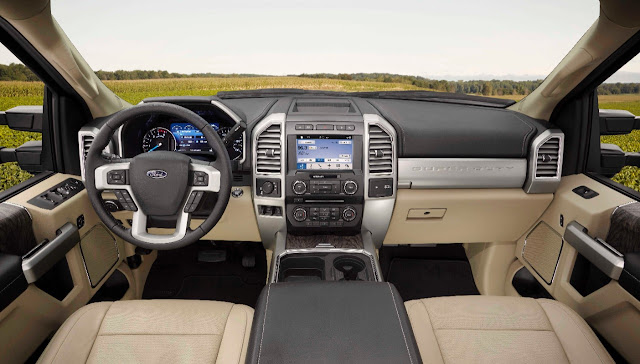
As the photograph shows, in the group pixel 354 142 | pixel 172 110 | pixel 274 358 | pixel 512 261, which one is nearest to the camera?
pixel 274 358

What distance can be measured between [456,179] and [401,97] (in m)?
1.01

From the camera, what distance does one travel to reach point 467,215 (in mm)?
2756

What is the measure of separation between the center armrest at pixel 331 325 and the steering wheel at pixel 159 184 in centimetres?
54

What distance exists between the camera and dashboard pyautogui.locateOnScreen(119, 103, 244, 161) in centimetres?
242

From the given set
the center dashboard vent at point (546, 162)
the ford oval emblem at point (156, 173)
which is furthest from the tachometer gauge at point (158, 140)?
the center dashboard vent at point (546, 162)

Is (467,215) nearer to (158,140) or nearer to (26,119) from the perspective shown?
(158,140)

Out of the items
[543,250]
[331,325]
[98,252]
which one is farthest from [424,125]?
[98,252]

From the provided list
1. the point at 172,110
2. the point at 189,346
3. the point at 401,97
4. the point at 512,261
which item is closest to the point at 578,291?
the point at 512,261

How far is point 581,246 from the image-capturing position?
2188mm

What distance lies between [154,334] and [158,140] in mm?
1349

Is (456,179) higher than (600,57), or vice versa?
(600,57)

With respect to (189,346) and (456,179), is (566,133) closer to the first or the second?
(456,179)

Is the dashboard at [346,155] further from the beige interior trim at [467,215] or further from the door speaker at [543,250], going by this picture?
the door speaker at [543,250]

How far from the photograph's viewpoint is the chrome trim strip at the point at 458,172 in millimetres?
2539
